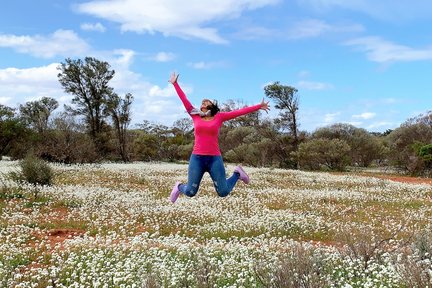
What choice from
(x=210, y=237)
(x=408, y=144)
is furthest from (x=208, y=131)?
(x=408, y=144)

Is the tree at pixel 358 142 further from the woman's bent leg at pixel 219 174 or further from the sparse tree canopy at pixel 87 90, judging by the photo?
the woman's bent leg at pixel 219 174

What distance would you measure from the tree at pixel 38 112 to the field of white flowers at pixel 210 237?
28271 mm

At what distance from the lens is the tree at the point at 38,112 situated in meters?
53.8

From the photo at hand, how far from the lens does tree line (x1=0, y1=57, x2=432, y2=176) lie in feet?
155

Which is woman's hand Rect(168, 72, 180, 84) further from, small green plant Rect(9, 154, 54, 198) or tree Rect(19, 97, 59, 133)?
tree Rect(19, 97, 59, 133)

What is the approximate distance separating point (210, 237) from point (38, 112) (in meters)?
52.5

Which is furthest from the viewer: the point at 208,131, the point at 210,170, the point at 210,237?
the point at 210,237

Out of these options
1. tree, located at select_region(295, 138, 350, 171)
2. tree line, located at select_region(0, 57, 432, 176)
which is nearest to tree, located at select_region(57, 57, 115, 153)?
tree line, located at select_region(0, 57, 432, 176)

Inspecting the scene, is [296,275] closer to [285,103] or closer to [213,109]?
[213,109]

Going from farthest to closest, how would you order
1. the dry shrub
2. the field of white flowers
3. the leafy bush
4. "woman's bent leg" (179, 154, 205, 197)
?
1. the leafy bush
2. "woman's bent leg" (179, 154, 205, 197)
3. the field of white flowers
4. the dry shrub

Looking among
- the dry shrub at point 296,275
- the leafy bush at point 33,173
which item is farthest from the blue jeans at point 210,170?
the leafy bush at point 33,173

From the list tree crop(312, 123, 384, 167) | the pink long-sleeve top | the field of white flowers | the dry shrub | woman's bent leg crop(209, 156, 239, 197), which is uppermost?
tree crop(312, 123, 384, 167)

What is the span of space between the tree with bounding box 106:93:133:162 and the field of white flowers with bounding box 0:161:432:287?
3074 centimetres

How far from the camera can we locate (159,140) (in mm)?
68188
